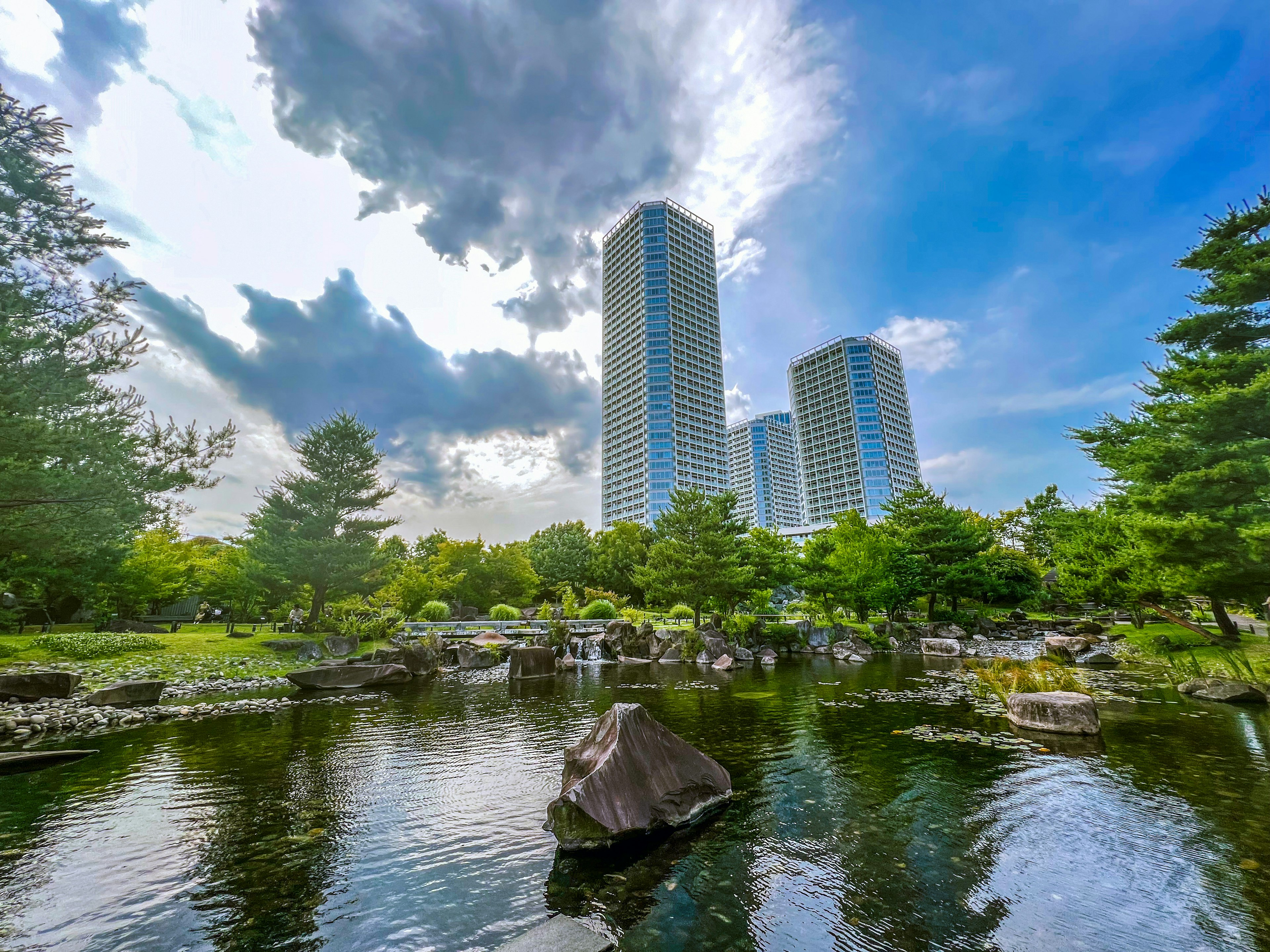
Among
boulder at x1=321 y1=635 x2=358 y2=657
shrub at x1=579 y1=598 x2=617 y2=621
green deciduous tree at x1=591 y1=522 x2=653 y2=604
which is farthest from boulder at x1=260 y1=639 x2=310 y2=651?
green deciduous tree at x1=591 y1=522 x2=653 y2=604

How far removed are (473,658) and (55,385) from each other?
19.9 metres

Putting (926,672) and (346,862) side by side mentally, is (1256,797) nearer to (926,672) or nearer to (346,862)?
(346,862)

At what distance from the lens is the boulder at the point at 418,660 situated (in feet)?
76.6

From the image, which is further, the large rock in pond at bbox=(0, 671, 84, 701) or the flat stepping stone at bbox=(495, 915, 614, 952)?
the large rock in pond at bbox=(0, 671, 84, 701)

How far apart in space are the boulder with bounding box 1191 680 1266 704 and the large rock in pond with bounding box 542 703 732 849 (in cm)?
1633

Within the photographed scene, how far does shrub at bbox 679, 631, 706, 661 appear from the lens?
2962 centimetres

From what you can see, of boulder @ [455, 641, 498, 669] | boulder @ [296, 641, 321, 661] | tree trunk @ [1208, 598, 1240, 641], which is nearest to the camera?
tree trunk @ [1208, 598, 1240, 641]

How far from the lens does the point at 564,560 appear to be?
66812 millimetres

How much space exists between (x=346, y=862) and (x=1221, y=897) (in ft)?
30.9

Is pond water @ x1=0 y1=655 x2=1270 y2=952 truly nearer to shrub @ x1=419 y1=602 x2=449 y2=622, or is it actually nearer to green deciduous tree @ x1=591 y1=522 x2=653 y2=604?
shrub @ x1=419 y1=602 x2=449 y2=622

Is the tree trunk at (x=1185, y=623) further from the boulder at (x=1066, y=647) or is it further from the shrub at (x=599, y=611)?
the shrub at (x=599, y=611)

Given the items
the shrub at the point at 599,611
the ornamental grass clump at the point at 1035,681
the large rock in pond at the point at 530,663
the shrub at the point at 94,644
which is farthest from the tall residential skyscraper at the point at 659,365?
the ornamental grass clump at the point at 1035,681

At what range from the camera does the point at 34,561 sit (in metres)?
19.1

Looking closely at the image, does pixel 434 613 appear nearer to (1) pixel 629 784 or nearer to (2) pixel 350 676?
(2) pixel 350 676
